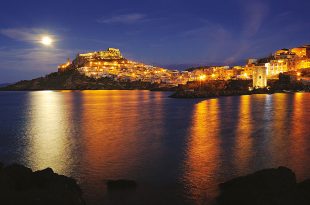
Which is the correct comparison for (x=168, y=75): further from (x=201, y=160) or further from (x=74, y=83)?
(x=201, y=160)

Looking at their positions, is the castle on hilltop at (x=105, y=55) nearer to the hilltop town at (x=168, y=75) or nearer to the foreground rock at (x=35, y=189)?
the hilltop town at (x=168, y=75)

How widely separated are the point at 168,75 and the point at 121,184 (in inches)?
5277

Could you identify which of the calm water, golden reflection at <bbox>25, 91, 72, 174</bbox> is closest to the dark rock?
the calm water

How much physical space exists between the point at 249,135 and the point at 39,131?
1476 cm

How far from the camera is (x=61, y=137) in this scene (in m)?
21.1

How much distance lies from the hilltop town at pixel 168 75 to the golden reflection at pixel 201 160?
56.3 metres

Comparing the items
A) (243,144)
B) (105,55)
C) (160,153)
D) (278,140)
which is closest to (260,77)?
(278,140)

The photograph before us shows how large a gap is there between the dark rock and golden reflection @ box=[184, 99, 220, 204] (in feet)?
5.91

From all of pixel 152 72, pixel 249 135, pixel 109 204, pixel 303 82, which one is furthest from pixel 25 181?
pixel 152 72

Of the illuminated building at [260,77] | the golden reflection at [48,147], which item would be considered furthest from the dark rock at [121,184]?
the illuminated building at [260,77]

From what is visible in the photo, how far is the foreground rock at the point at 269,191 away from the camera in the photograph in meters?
7.32

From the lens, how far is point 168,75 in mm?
143500

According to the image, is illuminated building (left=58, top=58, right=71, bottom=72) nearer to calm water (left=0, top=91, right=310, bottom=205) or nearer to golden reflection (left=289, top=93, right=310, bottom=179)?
calm water (left=0, top=91, right=310, bottom=205)

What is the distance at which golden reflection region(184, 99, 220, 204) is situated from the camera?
10331 mm
